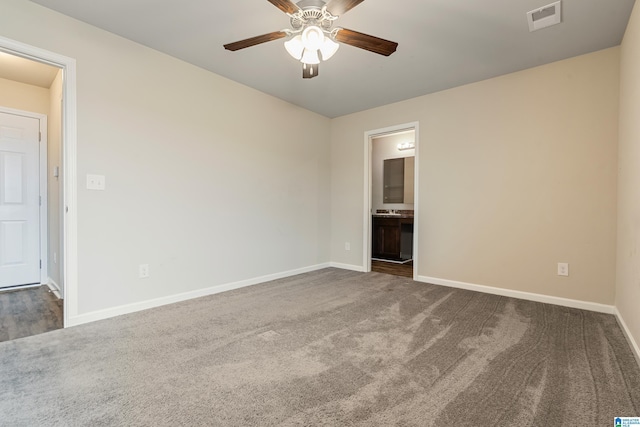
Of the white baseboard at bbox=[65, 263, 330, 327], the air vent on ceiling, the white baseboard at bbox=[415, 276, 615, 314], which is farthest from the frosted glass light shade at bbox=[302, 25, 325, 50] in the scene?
the white baseboard at bbox=[415, 276, 615, 314]

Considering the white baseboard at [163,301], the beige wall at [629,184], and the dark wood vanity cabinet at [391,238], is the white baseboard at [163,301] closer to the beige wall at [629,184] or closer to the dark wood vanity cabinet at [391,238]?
the dark wood vanity cabinet at [391,238]

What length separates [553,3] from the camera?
208 centimetres

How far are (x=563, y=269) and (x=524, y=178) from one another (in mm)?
983

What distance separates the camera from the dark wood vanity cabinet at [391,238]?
5.52 m

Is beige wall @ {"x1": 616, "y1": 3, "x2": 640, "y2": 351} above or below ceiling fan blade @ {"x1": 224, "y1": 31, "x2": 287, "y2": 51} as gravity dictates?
below

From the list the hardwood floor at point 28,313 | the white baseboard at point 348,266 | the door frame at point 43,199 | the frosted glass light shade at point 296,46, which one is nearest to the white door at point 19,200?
the door frame at point 43,199

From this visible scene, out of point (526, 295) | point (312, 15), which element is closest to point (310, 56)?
point (312, 15)

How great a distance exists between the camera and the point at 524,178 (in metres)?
3.11

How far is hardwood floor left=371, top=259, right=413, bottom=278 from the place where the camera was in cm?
438

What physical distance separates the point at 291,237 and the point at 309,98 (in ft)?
6.35

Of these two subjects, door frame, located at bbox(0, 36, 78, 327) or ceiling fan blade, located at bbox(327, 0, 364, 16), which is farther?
door frame, located at bbox(0, 36, 78, 327)

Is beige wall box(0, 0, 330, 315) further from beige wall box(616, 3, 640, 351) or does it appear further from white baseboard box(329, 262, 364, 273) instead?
beige wall box(616, 3, 640, 351)

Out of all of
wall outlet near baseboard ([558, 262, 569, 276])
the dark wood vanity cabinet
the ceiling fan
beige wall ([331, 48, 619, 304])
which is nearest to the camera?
the ceiling fan

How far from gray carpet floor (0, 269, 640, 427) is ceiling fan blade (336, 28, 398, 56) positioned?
2.04 metres
